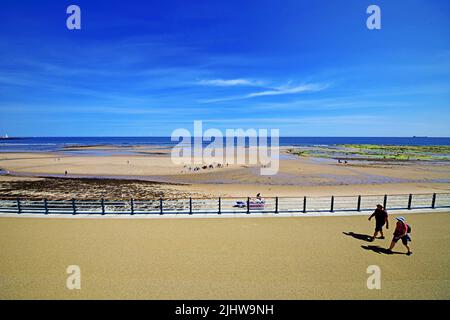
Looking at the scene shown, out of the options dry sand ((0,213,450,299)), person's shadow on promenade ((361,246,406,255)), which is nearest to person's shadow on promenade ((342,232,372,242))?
dry sand ((0,213,450,299))

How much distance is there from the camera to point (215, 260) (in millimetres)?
7508

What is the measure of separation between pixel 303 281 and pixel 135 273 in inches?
182

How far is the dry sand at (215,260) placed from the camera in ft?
20.1

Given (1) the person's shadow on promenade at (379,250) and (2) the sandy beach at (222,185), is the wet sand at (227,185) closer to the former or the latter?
(2) the sandy beach at (222,185)

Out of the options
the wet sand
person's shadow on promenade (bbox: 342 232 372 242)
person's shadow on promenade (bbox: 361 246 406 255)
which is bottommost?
the wet sand

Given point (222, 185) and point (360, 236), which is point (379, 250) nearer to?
point (360, 236)

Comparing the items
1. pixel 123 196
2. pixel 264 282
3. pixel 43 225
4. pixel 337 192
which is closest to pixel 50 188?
pixel 123 196

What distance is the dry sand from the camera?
6125 mm

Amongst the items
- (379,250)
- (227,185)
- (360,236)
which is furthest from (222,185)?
(379,250)

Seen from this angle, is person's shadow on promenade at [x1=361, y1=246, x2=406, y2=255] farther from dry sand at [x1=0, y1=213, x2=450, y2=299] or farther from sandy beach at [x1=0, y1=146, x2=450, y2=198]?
sandy beach at [x1=0, y1=146, x2=450, y2=198]

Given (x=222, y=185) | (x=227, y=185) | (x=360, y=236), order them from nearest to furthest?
(x=360, y=236) → (x=222, y=185) → (x=227, y=185)

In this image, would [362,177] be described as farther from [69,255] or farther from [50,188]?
[50,188]

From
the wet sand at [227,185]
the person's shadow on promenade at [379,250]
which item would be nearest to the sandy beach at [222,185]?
the wet sand at [227,185]

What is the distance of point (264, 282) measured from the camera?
6.48 m
